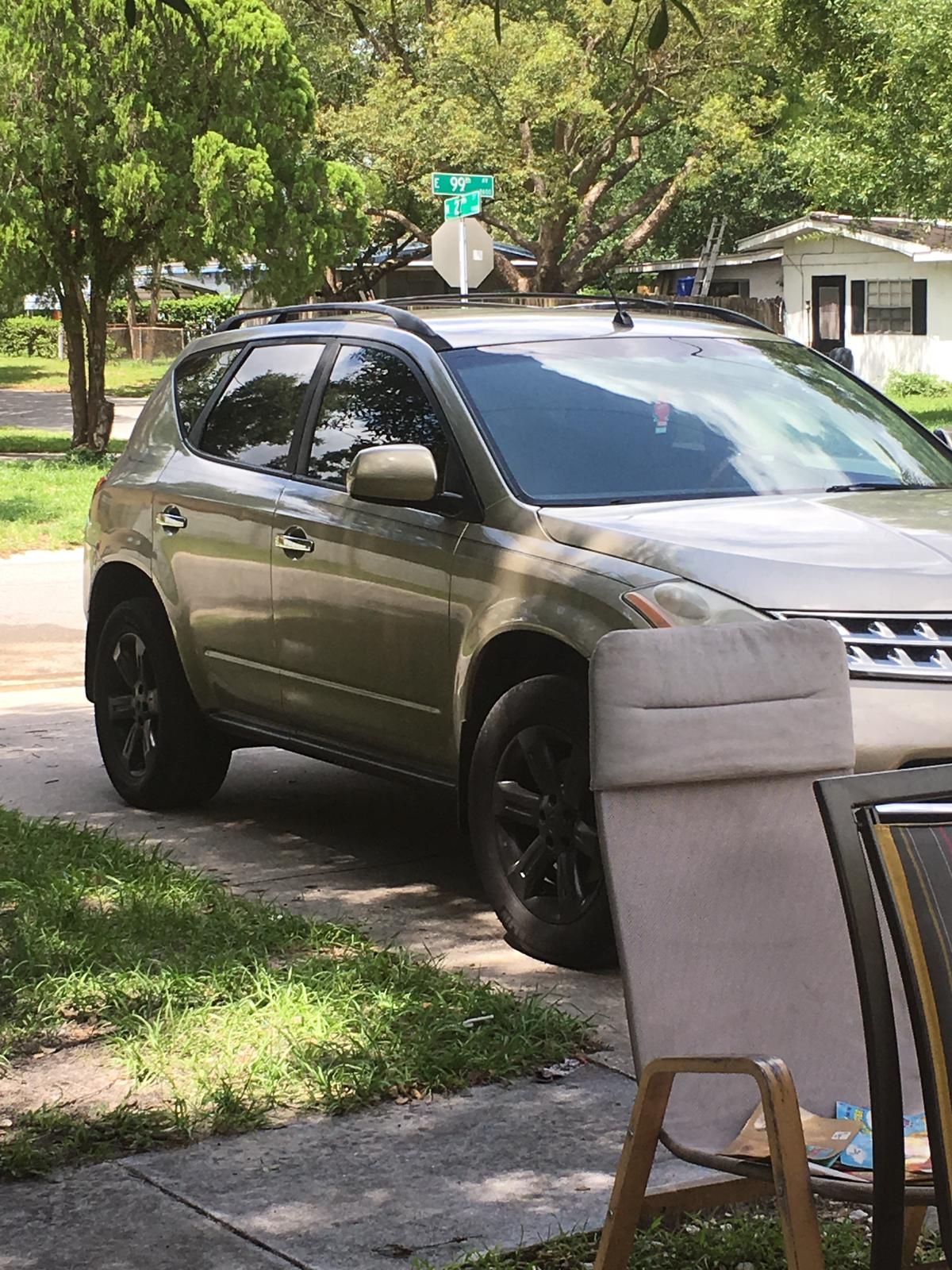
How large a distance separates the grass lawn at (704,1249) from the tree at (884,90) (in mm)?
24970

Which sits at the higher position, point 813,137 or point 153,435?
point 813,137

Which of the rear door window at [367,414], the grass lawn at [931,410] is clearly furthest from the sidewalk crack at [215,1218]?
the grass lawn at [931,410]


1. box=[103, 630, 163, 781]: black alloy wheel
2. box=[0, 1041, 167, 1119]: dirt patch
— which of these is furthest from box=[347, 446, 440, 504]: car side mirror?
box=[0, 1041, 167, 1119]: dirt patch

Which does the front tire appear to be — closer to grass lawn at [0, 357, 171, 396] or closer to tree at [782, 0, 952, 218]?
tree at [782, 0, 952, 218]

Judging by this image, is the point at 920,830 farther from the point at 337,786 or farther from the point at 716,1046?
the point at 337,786

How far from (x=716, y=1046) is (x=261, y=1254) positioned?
3.19 ft

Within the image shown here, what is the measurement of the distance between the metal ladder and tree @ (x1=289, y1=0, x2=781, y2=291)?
8.94m

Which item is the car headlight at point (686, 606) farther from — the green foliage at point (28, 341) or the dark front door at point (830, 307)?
the green foliage at point (28, 341)

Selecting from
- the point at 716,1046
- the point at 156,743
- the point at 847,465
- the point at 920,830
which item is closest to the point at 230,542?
the point at 156,743

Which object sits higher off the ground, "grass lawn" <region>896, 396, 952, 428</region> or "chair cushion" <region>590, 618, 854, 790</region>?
"chair cushion" <region>590, 618, 854, 790</region>

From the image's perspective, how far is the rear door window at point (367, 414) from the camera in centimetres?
648

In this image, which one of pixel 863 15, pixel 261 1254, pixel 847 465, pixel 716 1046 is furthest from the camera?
pixel 863 15

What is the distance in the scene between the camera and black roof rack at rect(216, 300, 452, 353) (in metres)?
6.66

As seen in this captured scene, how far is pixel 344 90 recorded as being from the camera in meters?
47.2
